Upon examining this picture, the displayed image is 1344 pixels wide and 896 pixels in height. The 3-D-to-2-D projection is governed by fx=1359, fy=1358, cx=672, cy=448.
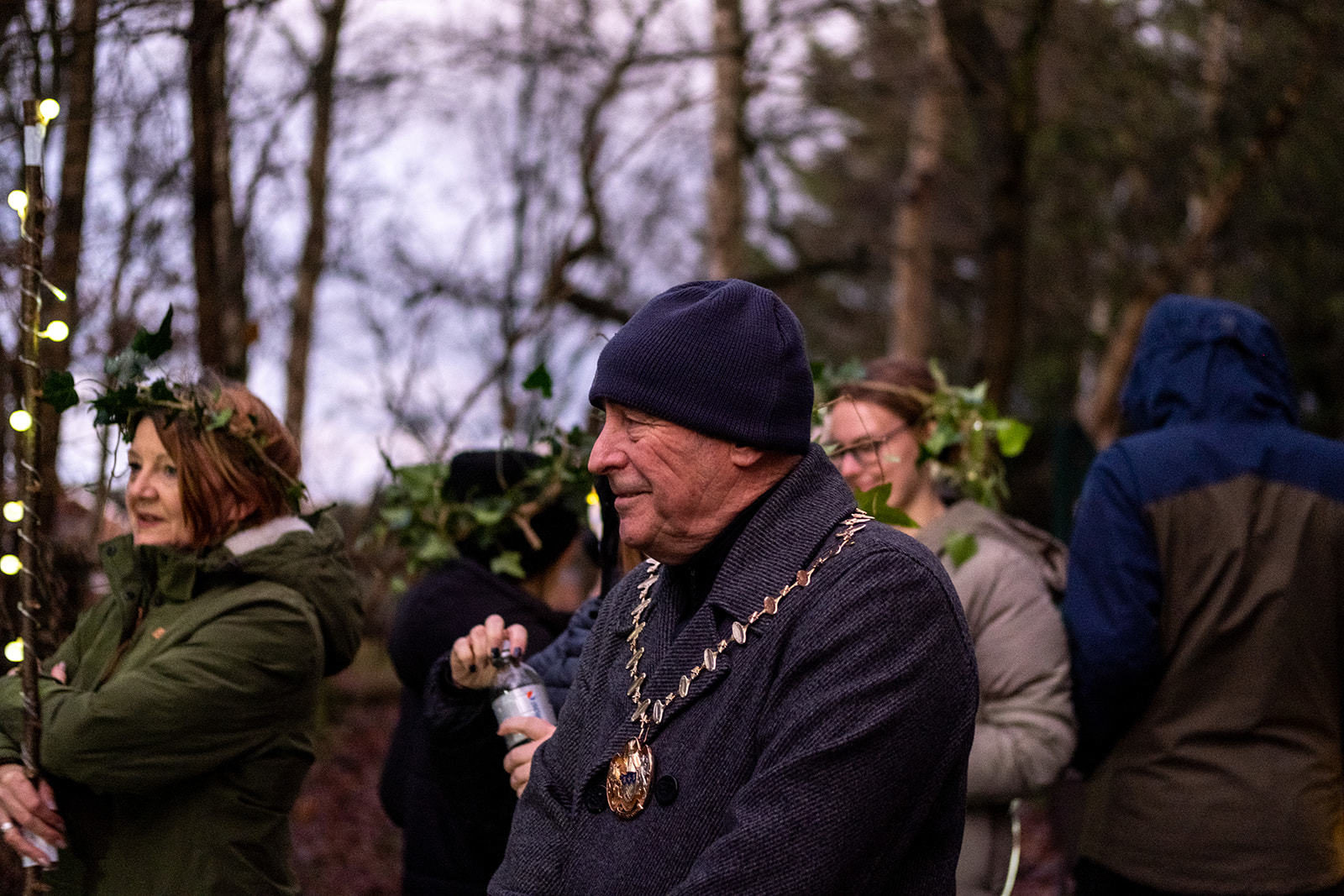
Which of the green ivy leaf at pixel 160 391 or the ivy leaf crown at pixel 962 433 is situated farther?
the ivy leaf crown at pixel 962 433

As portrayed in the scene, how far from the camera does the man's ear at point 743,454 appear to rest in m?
2.08

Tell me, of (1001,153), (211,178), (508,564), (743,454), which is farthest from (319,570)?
(1001,153)

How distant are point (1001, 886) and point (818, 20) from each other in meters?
8.22

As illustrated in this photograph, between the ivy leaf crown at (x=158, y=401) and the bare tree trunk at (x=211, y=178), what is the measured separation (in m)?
1.02

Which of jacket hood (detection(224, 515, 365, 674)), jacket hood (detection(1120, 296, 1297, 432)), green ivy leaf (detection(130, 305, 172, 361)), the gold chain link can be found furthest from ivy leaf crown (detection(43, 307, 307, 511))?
jacket hood (detection(1120, 296, 1297, 432))

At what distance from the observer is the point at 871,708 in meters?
1.83

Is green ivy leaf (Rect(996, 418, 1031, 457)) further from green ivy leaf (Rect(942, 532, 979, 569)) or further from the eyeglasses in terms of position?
green ivy leaf (Rect(942, 532, 979, 569))

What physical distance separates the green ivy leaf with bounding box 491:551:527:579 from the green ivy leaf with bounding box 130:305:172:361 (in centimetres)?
112

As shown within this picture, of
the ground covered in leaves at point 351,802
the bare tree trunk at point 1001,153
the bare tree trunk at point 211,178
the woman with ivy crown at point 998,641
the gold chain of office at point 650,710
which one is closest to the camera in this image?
the gold chain of office at point 650,710

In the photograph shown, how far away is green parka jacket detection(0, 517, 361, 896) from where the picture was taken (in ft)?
9.39

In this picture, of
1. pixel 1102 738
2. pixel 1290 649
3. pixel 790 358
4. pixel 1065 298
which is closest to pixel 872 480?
pixel 1102 738

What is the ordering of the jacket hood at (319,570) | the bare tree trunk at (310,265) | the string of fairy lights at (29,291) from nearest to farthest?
the string of fairy lights at (29,291) → the jacket hood at (319,570) → the bare tree trunk at (310,265)

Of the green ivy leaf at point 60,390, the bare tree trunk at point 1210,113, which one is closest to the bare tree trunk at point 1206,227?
the bare tree trunk at point 1210,113

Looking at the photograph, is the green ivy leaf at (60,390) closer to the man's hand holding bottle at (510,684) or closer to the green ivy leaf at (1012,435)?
the man's hand holding bottle at (510,684)
